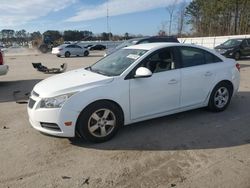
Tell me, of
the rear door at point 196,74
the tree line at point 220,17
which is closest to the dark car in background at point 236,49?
the rear door at point 196,74

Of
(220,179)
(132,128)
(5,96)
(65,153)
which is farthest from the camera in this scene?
(5,96)

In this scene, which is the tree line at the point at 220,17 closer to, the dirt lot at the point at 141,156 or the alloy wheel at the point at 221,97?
the alloy wheel at the point at 221,97

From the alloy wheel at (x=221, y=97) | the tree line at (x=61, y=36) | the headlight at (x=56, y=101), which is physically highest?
the tree line at (x=61, y=36)

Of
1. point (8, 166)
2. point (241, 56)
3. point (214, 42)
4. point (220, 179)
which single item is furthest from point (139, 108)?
point (214, 42)

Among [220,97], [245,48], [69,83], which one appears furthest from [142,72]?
[245,48]

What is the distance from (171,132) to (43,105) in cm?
220

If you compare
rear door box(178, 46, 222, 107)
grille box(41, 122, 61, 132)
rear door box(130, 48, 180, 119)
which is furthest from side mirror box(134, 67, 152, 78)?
grille box(41, 122, 61, 132)

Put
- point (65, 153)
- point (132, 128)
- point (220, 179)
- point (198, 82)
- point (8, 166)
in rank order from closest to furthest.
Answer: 1. point (220, 179)
2. point (8, 166)
3. point (65, 153)
4. point (132, 128)
5. point (198, 82)

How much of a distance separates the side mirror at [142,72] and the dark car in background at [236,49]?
1438 centimetres

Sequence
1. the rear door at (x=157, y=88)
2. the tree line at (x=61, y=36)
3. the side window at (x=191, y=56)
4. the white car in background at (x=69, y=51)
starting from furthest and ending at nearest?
the tree line at (x=61, y=36), the white car in background at (x=69, y=51), the side window at (x=191, y=56), the rear door at (x=157, y=88)

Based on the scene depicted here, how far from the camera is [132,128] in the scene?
16.9 feet

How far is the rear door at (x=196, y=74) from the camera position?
5.33m

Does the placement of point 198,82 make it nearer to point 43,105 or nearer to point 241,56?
point 43,105

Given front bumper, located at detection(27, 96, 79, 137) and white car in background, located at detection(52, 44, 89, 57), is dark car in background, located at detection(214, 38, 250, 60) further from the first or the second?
white car in background, located at detection(52, 44, 89, 57)
